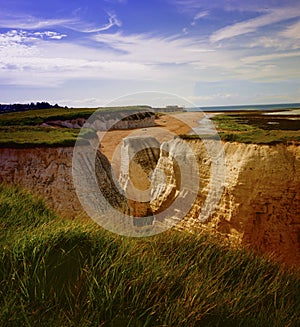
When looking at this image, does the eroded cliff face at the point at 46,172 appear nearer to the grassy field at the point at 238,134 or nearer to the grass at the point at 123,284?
the grassy field at the point at 238,134

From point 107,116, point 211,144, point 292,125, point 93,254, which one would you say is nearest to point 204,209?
point 211,144

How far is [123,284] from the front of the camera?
319 cm

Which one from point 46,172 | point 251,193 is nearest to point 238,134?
point 251,193

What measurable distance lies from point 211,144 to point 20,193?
15.5 feet

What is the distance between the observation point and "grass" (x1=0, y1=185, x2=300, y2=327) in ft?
9.38

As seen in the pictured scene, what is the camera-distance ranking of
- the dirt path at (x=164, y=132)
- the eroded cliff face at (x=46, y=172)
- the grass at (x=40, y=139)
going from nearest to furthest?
1. the eroded cliff face at (x=46, y=172)
2. the grass at (x=40, y=139)
3. the dirt path at (x=164, y=132)

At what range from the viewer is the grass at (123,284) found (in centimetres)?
286

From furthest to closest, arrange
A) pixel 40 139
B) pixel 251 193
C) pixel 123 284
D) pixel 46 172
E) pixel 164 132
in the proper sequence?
pixel 164 132 → pixel 40 139 → pixel 46 172 → pixel 251 193 → pixel 123 284

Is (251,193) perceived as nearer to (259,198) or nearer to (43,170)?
(259,198)

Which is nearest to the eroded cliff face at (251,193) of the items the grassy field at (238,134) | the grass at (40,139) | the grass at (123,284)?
the grassy field at (238,134)

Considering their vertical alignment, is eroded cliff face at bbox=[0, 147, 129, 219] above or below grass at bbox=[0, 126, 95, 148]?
below

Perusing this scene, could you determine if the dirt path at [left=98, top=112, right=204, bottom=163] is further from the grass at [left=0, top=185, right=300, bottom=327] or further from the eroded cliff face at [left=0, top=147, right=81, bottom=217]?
the grass at [left=0, top=185, right=300, bottom=327]

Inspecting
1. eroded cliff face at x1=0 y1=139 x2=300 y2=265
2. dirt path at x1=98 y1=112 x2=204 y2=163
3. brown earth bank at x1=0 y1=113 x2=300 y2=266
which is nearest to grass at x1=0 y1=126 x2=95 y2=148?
eroded cliff face at x1=0 y1=139 x2=300 y2=265

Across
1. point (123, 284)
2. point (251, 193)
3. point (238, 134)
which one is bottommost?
point (251, 193)
